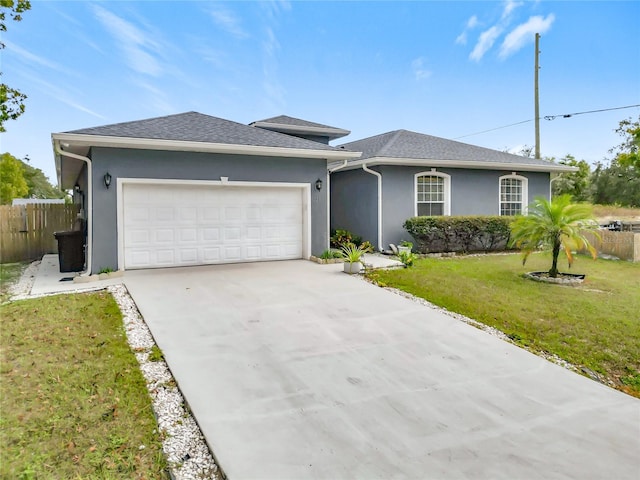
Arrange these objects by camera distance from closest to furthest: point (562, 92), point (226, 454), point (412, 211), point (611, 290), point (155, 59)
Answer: point (226, 454)
point (611, 290)
point (412, 211)
point (155, 59)
point (562, 92)

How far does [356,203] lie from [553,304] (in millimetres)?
7849

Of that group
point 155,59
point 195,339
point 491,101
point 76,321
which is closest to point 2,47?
point 155,59

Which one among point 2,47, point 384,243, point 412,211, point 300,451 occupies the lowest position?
point 300,451

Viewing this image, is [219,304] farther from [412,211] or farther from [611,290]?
[412,211]

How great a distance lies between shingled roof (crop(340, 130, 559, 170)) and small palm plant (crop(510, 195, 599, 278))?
467 cm

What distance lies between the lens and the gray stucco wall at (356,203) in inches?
517

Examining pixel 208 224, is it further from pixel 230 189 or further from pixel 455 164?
pixel 455 164

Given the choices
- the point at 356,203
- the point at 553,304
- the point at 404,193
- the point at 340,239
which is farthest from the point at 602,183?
the point at 553,304

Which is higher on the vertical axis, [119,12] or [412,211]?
[119,12]

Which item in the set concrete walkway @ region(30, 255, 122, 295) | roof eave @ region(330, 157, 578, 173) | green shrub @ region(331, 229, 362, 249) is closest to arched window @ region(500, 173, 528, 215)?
roof eave @ region(330, 157, 578, 173)

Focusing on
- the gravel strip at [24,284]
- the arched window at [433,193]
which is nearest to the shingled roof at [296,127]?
the arched window at [433,193]

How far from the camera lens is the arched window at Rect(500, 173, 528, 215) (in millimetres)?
14930

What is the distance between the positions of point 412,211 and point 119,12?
1115cm

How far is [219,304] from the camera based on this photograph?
666cm
